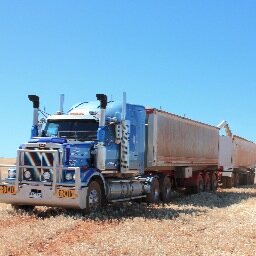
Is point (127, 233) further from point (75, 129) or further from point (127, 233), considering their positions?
point (75, 129)

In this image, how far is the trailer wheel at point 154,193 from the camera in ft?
60.2

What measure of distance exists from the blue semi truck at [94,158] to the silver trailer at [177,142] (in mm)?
40

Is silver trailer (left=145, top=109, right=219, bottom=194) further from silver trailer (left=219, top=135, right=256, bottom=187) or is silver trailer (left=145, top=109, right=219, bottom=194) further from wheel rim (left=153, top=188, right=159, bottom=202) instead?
silver trailer (left=219, top=135, right=256, bottom=187)

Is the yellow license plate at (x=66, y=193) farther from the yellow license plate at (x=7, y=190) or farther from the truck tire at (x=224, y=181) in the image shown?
the truck tire at (x=224, y=181)

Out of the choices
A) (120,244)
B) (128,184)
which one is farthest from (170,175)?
(120,244)

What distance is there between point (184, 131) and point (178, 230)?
38.4 ft

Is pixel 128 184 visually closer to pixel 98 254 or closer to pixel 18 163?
pixel 18 163

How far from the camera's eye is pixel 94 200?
45.8 feet

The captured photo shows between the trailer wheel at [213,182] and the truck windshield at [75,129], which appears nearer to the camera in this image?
the truck windshield at [75,129]

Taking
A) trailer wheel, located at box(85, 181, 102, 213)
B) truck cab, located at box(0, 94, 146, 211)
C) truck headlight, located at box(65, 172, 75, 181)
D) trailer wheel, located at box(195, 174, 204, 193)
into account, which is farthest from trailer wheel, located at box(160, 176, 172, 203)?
truck headlight, located at box(65, 172, 75, 181)

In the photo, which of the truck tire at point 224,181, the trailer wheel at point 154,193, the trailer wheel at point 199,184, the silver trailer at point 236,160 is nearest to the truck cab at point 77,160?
the trailer wheel at point 154,193

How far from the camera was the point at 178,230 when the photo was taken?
1138 centimetres

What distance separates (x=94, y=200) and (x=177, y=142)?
859cm

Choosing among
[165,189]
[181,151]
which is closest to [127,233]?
[165,189]
